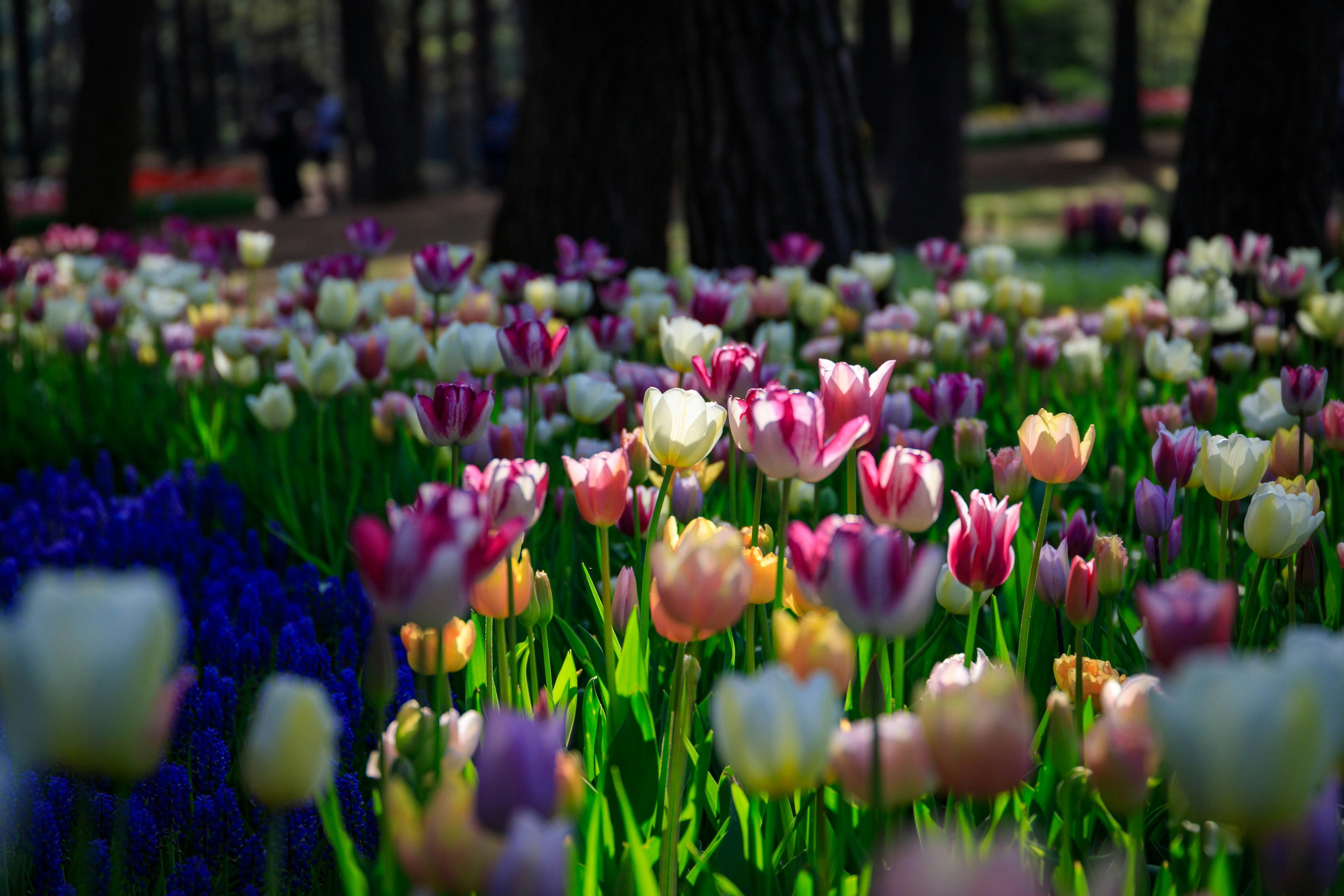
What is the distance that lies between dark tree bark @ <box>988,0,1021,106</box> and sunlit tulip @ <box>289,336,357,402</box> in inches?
1153

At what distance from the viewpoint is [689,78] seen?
5320 millimetres

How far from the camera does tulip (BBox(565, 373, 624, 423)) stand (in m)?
2.34

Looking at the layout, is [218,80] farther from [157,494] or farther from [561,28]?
[157,494]

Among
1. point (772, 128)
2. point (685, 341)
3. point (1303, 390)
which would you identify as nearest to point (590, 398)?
point (685, 341)

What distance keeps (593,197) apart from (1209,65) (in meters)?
3.25

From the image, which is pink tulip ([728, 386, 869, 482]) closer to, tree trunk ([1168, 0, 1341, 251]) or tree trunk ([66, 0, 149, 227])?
tree trunk ([1168, 0, 1341, 251])

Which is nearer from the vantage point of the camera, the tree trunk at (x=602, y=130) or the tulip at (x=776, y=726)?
the tulip at (x=776, y=726)

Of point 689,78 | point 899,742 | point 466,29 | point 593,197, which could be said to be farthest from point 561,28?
point 466,29

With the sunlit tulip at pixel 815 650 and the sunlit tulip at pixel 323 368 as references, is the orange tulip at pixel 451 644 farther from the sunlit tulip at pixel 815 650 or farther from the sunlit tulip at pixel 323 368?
the sunlit tulip at pixel 323 368

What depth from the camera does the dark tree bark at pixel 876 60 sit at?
19.4 metres

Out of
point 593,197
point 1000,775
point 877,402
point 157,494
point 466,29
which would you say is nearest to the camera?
point 1000,775

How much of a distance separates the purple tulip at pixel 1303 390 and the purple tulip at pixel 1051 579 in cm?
90

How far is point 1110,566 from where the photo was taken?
169cm

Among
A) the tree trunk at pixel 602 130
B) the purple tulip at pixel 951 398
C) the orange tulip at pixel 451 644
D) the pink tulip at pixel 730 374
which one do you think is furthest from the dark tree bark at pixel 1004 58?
the orange tulip at pixel 451 644
